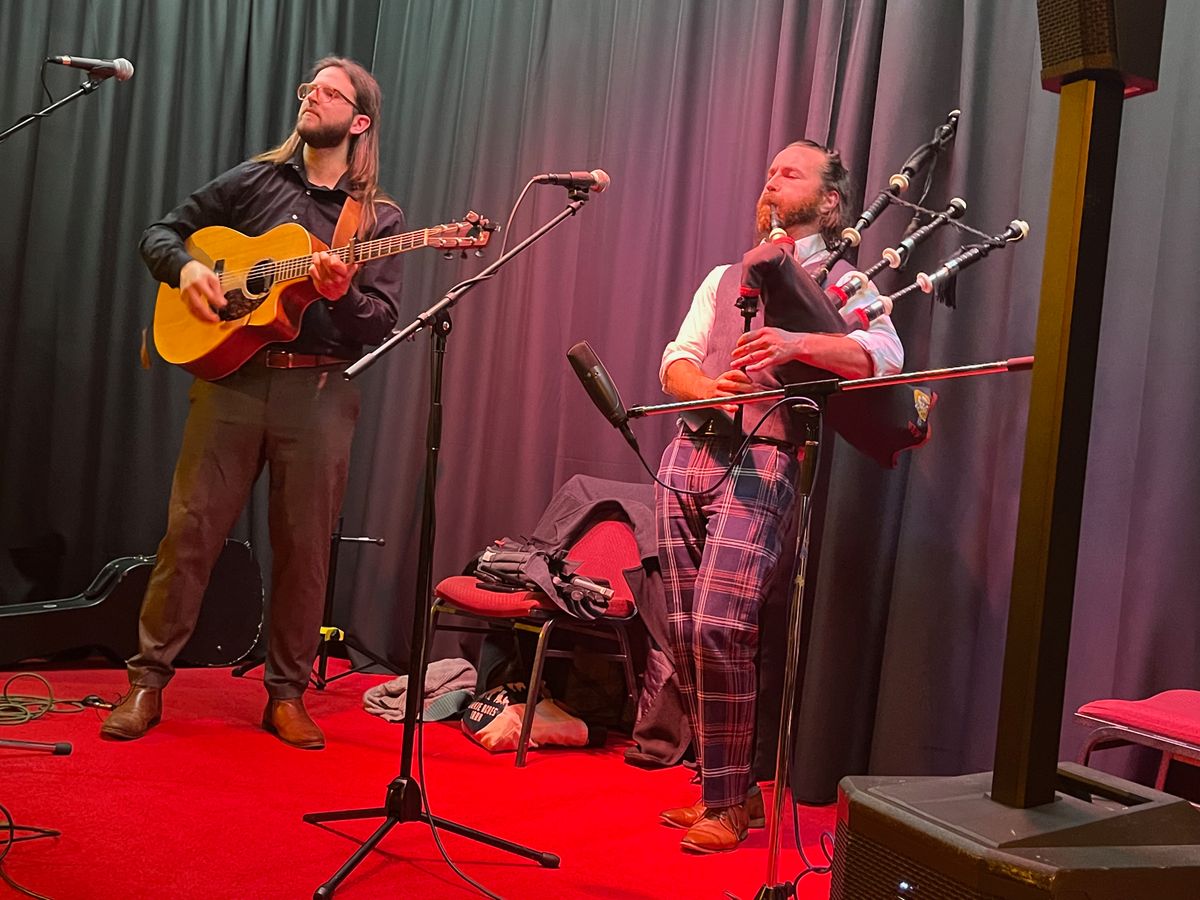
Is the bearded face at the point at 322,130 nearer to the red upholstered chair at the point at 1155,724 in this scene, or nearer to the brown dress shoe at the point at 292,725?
the brown dress shoe at the point at 292,725

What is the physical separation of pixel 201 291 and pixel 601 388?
1.55 meters

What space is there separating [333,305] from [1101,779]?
252 centimetres

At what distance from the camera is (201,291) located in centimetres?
327

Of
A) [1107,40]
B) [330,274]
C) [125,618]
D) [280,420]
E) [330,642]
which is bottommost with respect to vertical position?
[330,642]

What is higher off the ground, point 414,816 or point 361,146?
point 361,146

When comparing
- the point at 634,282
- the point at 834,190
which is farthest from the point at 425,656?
the point at 634,282

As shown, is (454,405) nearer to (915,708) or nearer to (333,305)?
(333,305)

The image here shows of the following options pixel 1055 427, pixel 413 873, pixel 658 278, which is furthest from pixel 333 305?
pixel 1055 427

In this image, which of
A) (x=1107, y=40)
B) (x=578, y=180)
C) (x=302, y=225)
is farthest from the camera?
(x=302, y=225)

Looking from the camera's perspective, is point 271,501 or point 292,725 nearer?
point 292,725

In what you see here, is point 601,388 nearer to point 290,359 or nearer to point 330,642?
point 290,359

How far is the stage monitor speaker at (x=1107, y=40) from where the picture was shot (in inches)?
48.4

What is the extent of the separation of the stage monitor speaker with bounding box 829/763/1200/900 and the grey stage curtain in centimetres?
166

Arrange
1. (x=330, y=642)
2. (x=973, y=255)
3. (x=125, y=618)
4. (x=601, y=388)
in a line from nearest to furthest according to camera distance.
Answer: (x=601, y=388) → (x=973, y=255) → (x=125, y=618) → (x=330, y=642)
